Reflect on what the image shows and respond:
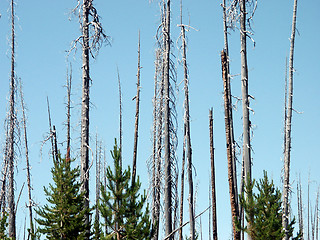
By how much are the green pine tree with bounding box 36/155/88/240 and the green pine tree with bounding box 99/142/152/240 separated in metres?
1.82

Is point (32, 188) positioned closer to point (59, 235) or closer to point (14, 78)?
point (14, 78)

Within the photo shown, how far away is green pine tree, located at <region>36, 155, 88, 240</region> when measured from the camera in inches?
683

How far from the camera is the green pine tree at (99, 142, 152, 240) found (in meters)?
15.6

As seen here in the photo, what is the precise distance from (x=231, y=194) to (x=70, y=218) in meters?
5.67

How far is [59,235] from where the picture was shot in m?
17.5

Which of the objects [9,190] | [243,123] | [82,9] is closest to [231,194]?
[243,123]

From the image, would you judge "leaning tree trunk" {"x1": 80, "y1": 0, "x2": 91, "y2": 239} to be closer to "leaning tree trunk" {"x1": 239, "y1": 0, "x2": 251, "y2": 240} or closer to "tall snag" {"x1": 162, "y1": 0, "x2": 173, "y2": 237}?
"tall snag" {"x1": 162, "y1": 0, "x2": 173, "y2": 237}

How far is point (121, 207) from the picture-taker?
15.6m

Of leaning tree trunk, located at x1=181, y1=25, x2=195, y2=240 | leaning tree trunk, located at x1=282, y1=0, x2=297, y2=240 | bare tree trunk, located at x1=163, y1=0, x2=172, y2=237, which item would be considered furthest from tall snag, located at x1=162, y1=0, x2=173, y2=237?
Result: leaning tree trunk, located at x1=282, y1=0, x2=297, y2=240

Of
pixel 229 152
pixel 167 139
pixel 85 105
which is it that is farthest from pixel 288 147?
pixel 85 105

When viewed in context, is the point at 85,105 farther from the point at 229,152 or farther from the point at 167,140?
the point at 229,152

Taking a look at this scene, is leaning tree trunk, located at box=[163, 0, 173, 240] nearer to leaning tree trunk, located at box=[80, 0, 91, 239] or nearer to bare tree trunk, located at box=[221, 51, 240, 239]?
bare tree trunk, located at box=[221, 51, 240, 239]

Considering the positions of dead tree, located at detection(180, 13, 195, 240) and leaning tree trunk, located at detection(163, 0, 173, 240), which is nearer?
leaning tree trunk, located at detection(163, 0, 173, 240)

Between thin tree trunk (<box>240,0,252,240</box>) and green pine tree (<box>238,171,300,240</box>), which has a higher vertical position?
thin tree trunk (<box>240,0,252,240</box>)
